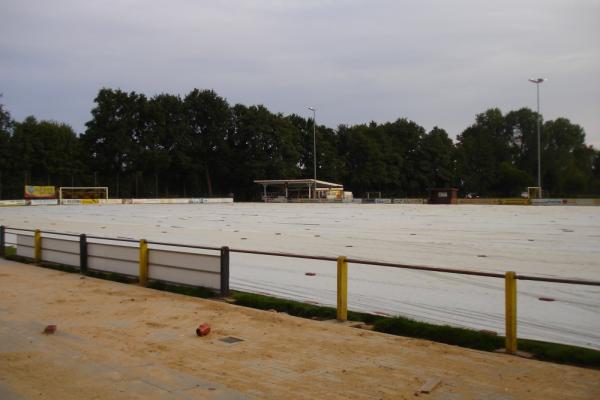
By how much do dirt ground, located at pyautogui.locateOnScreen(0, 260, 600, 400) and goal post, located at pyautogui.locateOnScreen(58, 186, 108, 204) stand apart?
66330 millimetres

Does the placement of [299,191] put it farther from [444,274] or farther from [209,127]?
[444,274]

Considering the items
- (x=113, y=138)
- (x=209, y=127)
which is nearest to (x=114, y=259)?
(x=113, y=138)

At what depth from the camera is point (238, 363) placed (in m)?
6.09

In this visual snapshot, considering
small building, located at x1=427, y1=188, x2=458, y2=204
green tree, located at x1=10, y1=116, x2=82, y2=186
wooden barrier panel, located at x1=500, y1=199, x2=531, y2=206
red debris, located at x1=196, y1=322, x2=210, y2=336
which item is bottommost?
red debris, located at x1=196, y1=322, x2=210, y2=336

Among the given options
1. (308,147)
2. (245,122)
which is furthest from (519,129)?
(245,122)

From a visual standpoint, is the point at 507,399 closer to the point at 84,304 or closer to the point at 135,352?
the point at 135,352

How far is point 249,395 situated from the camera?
5082mm

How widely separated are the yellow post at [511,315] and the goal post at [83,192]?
69.7m

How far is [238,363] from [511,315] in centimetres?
330

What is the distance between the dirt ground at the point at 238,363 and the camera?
5172 mm

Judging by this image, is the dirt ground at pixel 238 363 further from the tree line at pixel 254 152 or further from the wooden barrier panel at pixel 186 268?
the tree line at pixel 254 152

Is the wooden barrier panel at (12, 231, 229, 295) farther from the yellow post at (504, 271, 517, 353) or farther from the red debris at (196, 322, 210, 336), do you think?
the yellow post at (504, 271, 517, 353)

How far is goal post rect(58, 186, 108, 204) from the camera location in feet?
233

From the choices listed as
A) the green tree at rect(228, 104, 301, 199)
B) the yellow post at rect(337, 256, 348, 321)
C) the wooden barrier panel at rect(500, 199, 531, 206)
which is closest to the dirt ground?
Answer: the yellow post at rect(337, 256, 348, 321)
